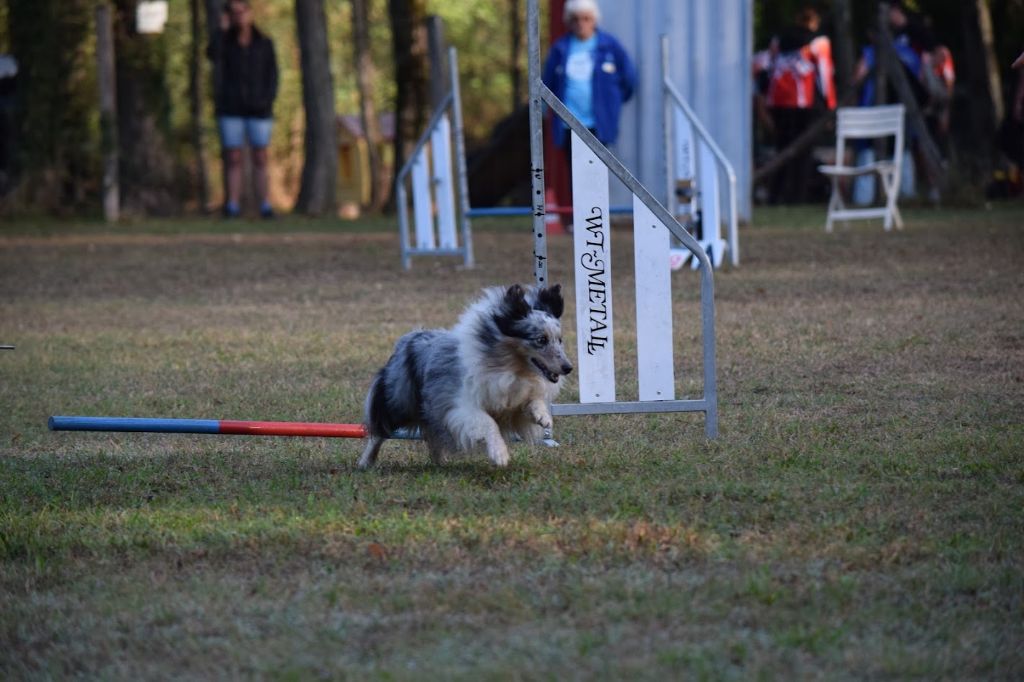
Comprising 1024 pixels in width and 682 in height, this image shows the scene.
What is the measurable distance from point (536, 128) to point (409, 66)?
1657cm

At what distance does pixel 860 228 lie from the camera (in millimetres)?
16266

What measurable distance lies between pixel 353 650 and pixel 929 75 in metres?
17.9

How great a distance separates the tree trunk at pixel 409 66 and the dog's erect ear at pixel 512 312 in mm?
16531

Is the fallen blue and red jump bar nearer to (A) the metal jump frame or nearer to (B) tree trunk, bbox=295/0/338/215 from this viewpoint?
(A) the metal jump frame

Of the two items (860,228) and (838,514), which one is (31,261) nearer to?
(860,228)

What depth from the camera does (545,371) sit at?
5336mm

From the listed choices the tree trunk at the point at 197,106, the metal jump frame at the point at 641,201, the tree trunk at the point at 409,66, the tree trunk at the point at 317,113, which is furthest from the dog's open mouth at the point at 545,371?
the tree trunk at the point at 197,106

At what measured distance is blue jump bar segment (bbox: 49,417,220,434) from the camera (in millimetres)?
5574

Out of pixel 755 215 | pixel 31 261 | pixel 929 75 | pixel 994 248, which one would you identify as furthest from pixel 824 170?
pixel 31 261

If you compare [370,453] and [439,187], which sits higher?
[439,187]

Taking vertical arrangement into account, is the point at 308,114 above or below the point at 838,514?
above

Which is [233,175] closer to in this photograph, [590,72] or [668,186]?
[590,72]

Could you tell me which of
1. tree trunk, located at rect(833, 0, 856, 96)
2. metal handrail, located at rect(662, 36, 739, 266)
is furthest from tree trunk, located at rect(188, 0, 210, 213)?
metal handrail, located at rect(662, 36, 739, 266)

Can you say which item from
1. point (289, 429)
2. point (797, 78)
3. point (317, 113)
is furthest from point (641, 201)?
point (317, 113)
